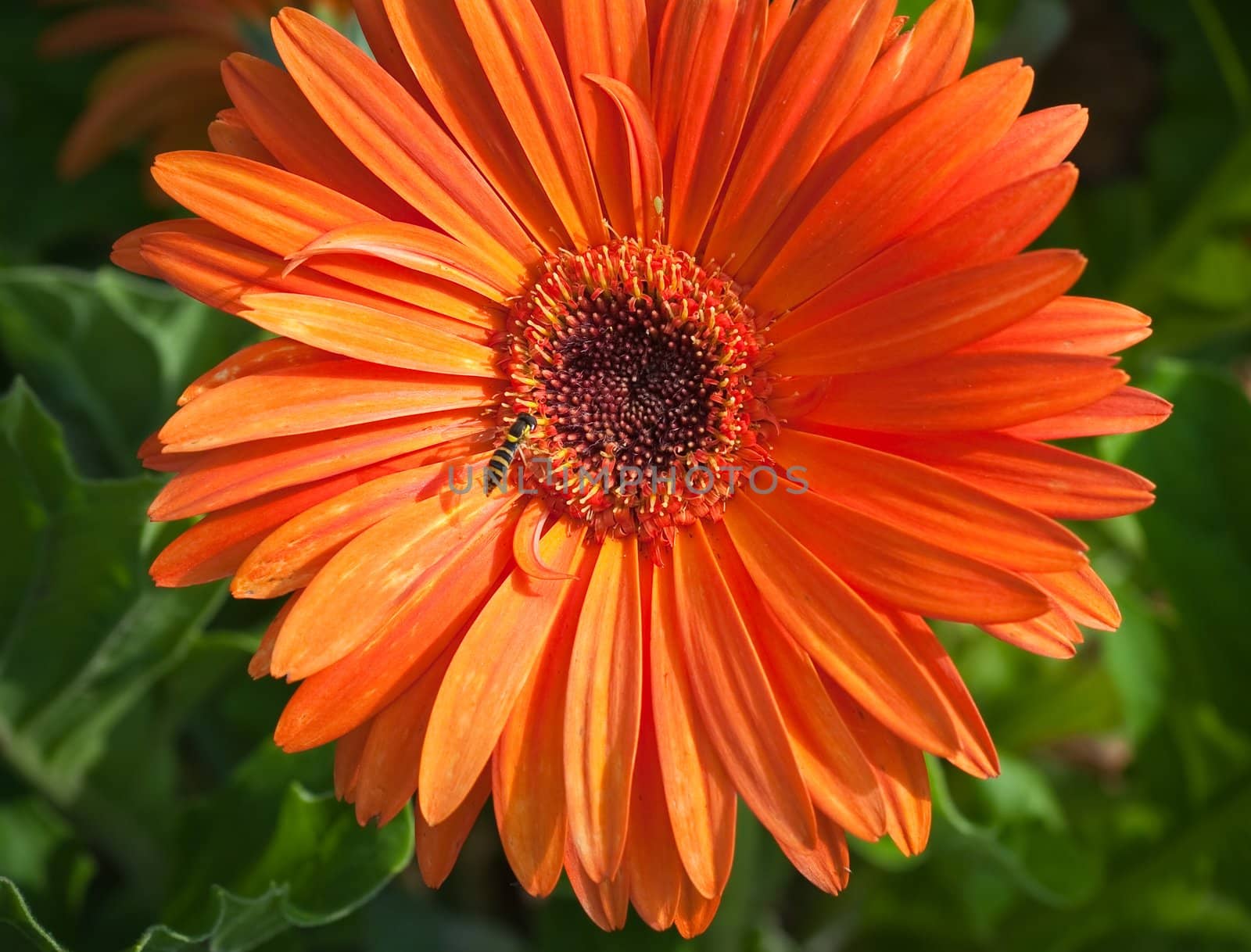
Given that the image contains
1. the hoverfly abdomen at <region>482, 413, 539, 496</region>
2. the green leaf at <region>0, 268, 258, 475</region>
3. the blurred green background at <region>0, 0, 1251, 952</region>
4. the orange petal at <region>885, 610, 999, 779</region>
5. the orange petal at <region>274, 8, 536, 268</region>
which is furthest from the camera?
the green leaf at <region>0, 268, 258, 475</region>

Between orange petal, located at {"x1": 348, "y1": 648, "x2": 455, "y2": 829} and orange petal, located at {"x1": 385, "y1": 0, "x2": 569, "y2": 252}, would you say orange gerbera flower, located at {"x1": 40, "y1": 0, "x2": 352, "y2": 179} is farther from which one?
orange petal, located at {"x1": 348, "y1": 648, "x2": 455, "y2": 829}

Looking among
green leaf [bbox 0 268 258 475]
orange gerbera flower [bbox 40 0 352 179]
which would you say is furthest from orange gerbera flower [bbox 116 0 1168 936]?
orange gerbera flower [bbox 40 0 352 179]

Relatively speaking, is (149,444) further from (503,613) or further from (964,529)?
(964,529)

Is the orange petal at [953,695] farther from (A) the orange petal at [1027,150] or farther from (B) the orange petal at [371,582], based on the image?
(B) the orange petal at [371,582]

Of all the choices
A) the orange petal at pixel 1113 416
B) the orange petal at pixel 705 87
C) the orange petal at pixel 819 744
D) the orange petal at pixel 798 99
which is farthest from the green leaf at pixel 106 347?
the orange petal at pixel 1113 416

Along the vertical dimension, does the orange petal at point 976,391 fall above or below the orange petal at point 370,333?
below
